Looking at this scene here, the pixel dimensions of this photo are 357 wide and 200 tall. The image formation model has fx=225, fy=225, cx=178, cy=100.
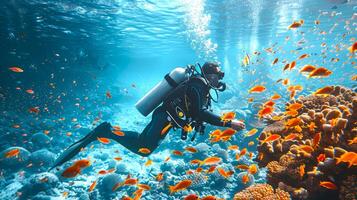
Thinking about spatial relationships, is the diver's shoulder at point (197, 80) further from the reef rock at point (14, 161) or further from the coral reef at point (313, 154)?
the reef rock at point (14, 161)

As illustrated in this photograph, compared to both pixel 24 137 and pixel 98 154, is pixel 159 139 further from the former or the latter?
pixel 24 137

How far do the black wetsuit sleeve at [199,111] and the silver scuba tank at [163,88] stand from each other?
0.85 metres

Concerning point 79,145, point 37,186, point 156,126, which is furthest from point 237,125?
point 37,186

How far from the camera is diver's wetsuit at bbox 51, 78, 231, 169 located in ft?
18.5

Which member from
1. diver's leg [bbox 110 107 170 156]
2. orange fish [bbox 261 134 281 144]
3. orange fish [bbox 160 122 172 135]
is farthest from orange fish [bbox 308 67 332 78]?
diver's leg [bbox 110 107 170 156]

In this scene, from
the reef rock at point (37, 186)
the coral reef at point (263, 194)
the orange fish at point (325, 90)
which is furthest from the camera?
the reef rock at point (37, 186)

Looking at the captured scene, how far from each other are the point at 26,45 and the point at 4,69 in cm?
320

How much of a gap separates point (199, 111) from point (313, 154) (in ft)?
8.41

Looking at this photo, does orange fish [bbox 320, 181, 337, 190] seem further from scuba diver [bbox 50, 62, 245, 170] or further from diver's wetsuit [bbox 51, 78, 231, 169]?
diver's wetsuit [bbox 51, 78, 231, 169]

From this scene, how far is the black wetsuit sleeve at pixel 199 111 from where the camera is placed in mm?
5547

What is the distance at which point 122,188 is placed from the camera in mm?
10039

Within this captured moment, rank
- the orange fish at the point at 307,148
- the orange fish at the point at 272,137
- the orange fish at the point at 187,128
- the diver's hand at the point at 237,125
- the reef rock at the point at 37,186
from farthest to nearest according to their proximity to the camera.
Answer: the reef rock at the point at 37,186, the orange fish at the point at 187,128, the diver's hand at the point at 237,125, the orange fish at the point at 272,137, the orange fish at the point at 307,148

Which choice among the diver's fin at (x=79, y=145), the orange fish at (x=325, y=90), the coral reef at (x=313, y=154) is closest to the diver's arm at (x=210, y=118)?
the coral reef at (x=313, y=154)

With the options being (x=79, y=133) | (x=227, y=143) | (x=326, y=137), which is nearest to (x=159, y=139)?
(x=326, y=137)
